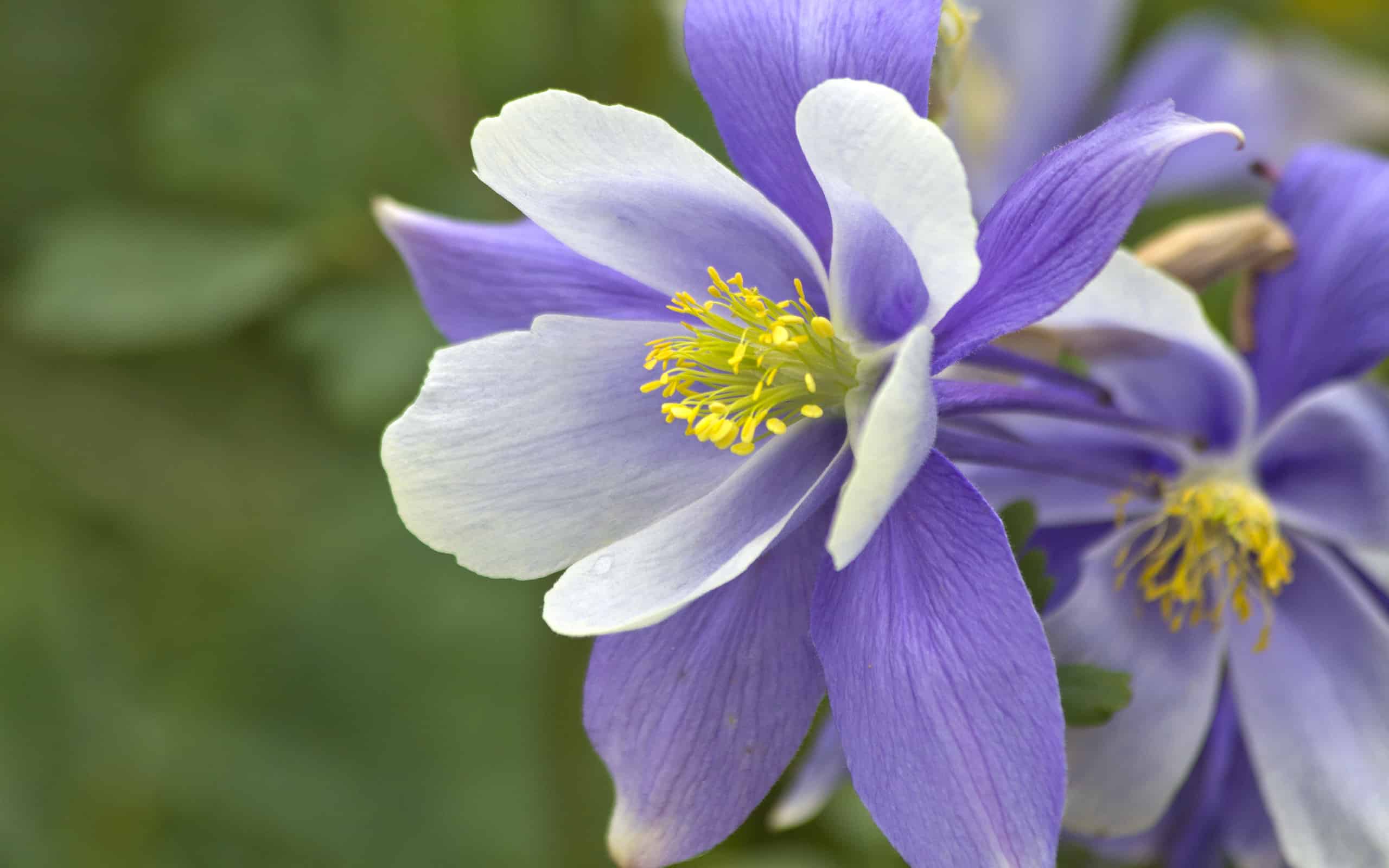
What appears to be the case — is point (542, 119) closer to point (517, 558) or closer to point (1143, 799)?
point (517, 558)

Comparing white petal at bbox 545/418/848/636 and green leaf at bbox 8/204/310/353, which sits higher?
white petal at bbox 545/418/848/636

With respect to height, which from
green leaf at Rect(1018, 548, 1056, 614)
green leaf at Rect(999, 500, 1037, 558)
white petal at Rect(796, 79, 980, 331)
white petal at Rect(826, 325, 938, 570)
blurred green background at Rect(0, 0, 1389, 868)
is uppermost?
white petal at Rect(796, 79, 980, 331)

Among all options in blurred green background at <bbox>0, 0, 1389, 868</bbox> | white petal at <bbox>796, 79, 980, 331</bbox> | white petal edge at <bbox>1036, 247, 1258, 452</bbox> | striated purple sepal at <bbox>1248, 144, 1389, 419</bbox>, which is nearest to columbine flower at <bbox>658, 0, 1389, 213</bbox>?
blurred green background at <bbox>0, 0, 1389, 868</bbox>

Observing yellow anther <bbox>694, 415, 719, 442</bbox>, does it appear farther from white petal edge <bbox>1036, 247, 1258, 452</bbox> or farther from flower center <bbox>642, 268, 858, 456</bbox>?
white petal edge <bbox>1036, 247, 1258, 452</bbox>

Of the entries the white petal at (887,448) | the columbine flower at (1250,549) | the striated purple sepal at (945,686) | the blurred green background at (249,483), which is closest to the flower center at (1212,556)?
the columbine flower at (1250,549)

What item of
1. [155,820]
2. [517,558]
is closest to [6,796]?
[155,820]
